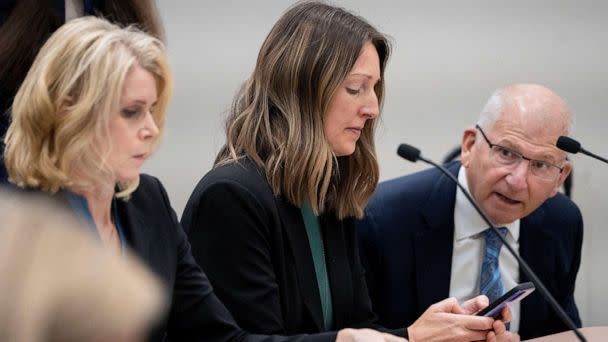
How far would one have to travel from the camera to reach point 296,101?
2.42 m

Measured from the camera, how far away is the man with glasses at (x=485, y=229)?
2842mm

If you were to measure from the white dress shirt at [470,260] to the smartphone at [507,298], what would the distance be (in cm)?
51

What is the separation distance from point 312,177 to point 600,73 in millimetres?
2020

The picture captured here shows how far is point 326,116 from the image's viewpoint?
2.45m

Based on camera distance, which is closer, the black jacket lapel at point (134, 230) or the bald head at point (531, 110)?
the black jacket lapel at point (134, 230)

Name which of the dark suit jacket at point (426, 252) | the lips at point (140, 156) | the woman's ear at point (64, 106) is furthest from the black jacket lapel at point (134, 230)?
the dark suit jacket at point (426, 252)

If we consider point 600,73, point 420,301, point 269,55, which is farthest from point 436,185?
point 600,73

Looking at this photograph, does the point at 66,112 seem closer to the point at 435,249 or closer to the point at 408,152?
the point at 408,152

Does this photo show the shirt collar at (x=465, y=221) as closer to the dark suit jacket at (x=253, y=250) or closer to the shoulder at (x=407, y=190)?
the shoulder at (x=407, y=190)

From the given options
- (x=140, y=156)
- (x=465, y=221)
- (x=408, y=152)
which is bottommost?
(x=465, y=221)

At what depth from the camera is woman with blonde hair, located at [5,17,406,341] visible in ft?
5.63

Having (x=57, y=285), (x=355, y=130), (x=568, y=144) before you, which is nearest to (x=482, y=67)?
(x=568, y=144)

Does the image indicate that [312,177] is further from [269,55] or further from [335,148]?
[269,55]

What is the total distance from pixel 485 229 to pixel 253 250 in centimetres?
84
